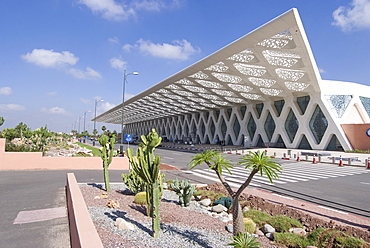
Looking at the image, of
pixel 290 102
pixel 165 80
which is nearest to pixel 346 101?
pixel 290 102

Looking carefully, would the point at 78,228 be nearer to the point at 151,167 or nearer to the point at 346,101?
the point at 151,167

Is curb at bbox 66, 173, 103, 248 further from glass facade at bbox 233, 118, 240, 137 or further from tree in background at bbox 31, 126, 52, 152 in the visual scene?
glass facade at bbox 233, 118, 240, 137

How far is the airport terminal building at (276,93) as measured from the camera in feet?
80.6

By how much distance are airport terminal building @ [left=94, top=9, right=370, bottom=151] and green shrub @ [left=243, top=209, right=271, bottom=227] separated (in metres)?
17.4

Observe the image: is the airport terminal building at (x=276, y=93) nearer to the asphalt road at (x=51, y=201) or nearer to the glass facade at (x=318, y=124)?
the glass facade at (x=318, y=124)

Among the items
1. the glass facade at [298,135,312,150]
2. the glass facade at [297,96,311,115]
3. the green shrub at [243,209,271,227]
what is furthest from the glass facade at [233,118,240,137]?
the green shrub at [243,209,271,227]

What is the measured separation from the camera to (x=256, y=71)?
32.8 meters

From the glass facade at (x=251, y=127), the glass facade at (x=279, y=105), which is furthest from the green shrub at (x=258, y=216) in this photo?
the glass facade at (x=251, y=127)

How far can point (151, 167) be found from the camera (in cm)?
488

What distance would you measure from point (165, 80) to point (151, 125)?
66614mm

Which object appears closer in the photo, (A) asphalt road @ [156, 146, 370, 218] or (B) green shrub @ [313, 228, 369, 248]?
(B) green shrub @ [313, 228, 369, 248]

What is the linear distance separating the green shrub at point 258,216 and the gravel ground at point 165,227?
81cm

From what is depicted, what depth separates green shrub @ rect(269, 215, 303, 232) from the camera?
226 inches

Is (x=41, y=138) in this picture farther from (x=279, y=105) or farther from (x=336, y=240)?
(x=279, y=105)
